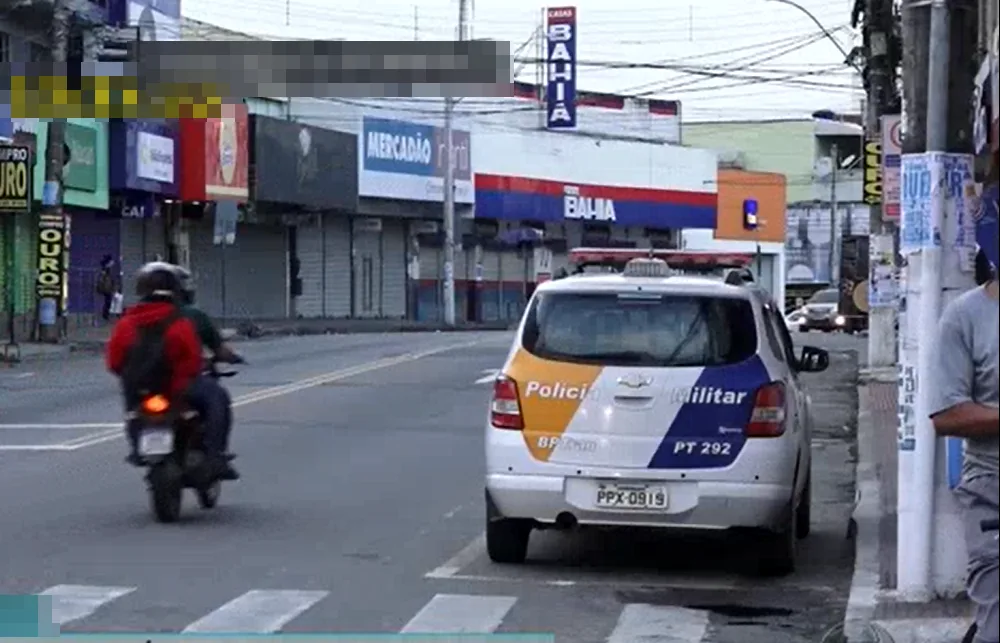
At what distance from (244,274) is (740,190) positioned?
2897 cm

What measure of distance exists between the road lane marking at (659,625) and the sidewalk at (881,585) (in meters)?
0.77

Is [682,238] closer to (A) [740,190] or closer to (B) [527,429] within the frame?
(A) [740,190]

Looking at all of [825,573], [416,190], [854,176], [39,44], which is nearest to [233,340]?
[39,44]

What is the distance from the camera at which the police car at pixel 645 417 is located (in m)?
10.9

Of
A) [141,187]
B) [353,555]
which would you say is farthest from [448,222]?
[353,555]

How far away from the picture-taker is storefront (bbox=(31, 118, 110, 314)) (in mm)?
40666

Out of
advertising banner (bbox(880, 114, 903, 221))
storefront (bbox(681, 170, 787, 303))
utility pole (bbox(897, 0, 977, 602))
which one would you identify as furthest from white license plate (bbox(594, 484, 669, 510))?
storefront (bbox(681, 170, 787, 303))

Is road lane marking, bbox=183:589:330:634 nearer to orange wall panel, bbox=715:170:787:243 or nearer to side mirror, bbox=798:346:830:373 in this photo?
side mirror, bbox=798:346:830:373

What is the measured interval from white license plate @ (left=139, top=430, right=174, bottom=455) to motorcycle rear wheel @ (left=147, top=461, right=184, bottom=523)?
0.47 feet

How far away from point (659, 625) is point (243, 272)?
4552 cm

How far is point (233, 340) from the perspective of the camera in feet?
145

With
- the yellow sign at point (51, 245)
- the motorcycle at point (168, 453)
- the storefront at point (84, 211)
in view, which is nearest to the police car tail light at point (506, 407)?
the motorcycle at point (168, 453)

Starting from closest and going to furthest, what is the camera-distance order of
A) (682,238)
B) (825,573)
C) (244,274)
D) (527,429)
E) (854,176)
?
(527,429) < (825,573) < (244,274) < (682,238) < (854,176)

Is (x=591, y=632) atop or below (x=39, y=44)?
below
